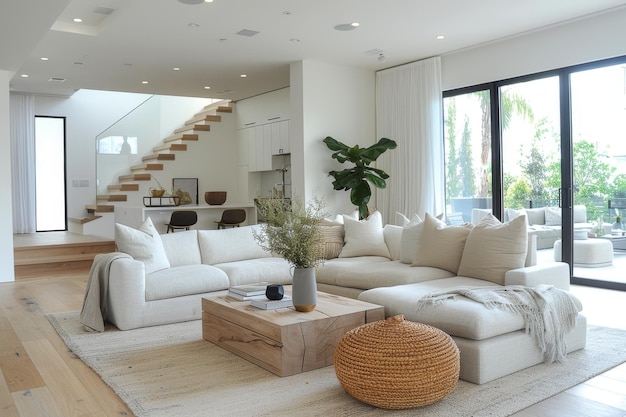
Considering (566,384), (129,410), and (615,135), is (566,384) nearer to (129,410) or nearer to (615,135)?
(129,410)

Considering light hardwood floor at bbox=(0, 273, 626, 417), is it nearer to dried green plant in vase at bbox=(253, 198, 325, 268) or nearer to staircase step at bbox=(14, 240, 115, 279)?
dried green plant in vase at bbox=(253, 198, 325, 268)

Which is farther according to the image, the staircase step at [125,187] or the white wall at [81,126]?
the white wall at [81,126]

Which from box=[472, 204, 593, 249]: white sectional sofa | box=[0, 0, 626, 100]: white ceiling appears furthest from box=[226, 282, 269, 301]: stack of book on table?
box=[472, 204, 593, 249]: white sectional sofa

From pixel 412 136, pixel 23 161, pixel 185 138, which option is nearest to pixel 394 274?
pixel 412 136

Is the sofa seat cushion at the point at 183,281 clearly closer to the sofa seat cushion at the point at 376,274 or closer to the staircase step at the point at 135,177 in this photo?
the sofa seat cushion at the point at 376,274

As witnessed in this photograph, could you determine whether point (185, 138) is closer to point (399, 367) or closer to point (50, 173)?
point (50, 173)

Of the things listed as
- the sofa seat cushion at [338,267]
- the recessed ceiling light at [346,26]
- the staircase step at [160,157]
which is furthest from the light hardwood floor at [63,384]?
the staircase step at [160,157]

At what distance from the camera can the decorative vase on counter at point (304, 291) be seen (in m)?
3.50

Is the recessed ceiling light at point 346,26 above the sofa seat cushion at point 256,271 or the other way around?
above

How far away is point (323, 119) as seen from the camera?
8.19 metres

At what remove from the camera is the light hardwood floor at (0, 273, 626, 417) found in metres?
2.77

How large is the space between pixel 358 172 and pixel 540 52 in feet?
9.35

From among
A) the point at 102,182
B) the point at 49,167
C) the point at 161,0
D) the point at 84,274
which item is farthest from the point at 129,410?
the point at 49,167

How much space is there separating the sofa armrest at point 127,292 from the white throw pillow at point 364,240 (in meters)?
2.09
